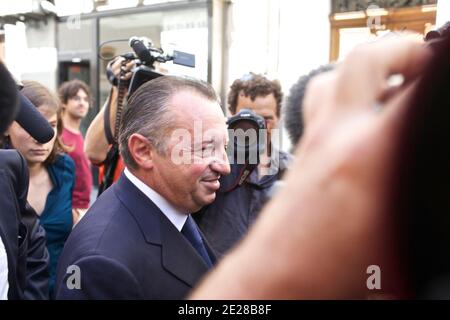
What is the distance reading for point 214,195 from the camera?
1.16 m

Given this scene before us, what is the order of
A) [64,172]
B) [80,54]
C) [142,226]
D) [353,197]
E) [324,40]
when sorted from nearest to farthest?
[353,197] → [142,226] → [64,172] → [324,40] → [80,54]

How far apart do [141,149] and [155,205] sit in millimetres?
164

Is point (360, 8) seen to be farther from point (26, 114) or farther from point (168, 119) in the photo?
point (26, 114)

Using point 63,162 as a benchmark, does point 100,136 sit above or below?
above

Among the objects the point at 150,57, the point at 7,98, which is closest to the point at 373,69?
the point at 7,98

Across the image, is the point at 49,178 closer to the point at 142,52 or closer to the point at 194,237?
the point at 142,52

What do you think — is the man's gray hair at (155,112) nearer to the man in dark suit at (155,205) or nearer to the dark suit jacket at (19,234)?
the man in dark suit at (155,205)

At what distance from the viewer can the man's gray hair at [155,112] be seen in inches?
43.9

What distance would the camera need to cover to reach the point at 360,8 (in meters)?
3.57

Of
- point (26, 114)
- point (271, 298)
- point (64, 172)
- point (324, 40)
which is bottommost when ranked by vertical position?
point (64, 172)

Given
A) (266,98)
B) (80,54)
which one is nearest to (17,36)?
(80,54)

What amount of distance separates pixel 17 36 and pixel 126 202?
409cm

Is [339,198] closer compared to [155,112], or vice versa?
[339,198]

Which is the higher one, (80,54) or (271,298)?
(80,54)
